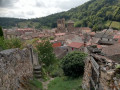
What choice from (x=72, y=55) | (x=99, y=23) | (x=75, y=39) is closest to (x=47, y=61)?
(x=72, y=55)

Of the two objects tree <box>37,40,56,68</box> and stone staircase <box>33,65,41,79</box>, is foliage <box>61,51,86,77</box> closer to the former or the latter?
stone staircase <box>33,65,41,79</box>

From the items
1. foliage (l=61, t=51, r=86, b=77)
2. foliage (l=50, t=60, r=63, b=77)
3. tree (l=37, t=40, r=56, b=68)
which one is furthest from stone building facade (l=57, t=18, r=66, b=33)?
foliage (l=61, t=51, r=86, b=77)

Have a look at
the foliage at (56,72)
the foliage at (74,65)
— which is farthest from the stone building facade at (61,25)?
the foliage at (74,65)

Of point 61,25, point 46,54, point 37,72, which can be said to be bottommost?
point 46,54

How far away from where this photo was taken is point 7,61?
5848 millimetres

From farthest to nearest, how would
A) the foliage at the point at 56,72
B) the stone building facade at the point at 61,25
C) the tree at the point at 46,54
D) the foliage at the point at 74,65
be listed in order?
1. the stone building facade at the point at 61,25
2. the tree at the point at 46,54
3. the foliage at the point at 56,72
4. the foliage at the point at 74,65

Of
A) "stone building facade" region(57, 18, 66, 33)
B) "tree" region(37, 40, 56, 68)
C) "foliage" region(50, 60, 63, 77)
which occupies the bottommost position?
"foliage" region(50, 60, 63, 77)

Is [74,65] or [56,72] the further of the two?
[56,72]

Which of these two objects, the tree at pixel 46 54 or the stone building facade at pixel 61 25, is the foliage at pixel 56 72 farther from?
the stone building facade at pixel 61 25

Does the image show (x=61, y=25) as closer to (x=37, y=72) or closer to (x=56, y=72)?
(x=56, y=72)

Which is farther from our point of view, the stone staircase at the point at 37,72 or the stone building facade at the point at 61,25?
the stone building facade at the point at 61,25

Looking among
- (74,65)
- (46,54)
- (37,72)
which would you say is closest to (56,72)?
(74,65)

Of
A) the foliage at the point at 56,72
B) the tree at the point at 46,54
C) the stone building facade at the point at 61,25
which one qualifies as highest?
the stone building facade at the point at 61,25

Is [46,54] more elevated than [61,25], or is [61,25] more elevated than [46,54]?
[61,25]
